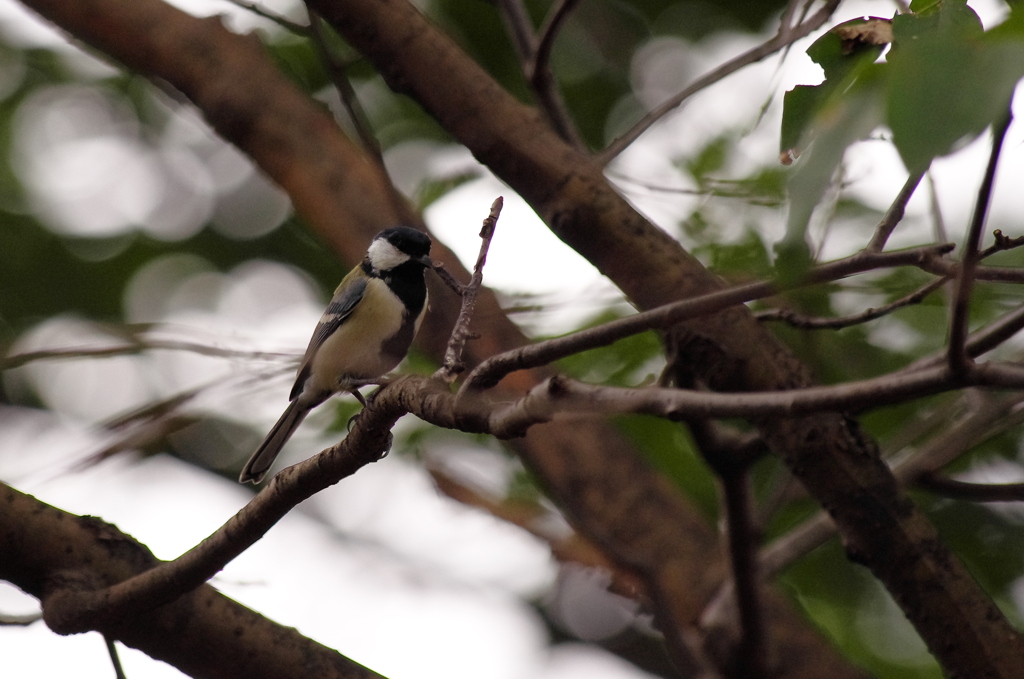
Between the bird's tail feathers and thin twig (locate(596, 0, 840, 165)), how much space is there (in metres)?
1.46

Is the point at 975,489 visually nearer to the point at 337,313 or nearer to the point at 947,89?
the point at 947,89

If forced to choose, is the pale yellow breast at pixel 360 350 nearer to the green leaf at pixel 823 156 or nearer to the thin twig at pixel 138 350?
the thin twig at pixel 138 350

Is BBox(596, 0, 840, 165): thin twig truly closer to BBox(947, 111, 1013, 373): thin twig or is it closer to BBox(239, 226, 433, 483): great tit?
BBox(239, 226, 433, 483): great tit

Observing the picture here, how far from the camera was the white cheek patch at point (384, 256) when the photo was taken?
3.12 m

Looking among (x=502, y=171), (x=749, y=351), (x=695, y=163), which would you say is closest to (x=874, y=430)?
(x=695, y=163)

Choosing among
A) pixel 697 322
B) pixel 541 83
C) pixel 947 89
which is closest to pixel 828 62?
pixel 947 89

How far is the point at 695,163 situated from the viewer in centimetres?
324

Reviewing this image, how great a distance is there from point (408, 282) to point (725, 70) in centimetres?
130

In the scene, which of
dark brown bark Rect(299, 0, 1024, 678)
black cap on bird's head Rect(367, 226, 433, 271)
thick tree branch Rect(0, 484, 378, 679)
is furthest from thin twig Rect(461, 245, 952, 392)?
black cap on bird's head Rect(367, 226, 433, 271)

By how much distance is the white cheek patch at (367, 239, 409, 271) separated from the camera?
312 cm

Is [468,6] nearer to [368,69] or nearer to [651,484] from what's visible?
[368,69]

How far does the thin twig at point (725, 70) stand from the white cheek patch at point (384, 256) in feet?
3.25

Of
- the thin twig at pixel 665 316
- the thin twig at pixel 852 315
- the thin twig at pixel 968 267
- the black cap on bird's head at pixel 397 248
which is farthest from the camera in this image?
the black cap on bird's head at pixel 397 248

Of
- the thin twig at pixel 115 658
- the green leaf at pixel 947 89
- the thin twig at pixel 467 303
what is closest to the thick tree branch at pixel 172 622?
the thin twig at pixel 115 658
